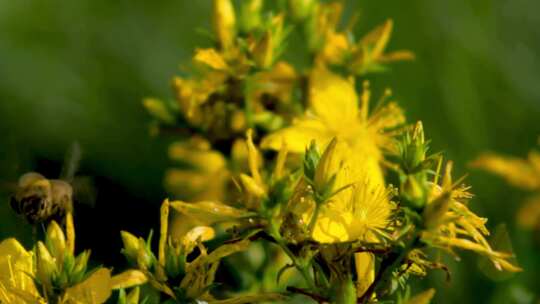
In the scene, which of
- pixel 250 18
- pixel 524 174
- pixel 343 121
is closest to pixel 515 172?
pixel 524 174

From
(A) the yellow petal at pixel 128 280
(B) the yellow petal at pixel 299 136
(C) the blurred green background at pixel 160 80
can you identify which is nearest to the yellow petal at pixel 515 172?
(C) the blurred green background at pixel 160 80

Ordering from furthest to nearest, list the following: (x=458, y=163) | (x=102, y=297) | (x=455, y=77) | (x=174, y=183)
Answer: (x=455, y=77), (x=458, y=163), (x=174, y=183), (x=102, y=297)

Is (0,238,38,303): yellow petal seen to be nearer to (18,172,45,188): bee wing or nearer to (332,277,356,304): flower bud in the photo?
(18,172,45,188): bee wing

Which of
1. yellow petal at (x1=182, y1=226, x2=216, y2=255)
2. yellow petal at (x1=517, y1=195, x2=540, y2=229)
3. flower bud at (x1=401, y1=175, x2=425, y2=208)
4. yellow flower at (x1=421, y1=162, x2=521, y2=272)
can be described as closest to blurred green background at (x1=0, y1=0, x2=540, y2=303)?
yellow petal at (x1=517, y1=195, x2=540, y2=229)

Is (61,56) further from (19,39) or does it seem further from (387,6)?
(387,6)

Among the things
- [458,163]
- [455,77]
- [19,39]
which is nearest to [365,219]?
[458,163]

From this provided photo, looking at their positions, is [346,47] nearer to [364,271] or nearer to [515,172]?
[515,172]
